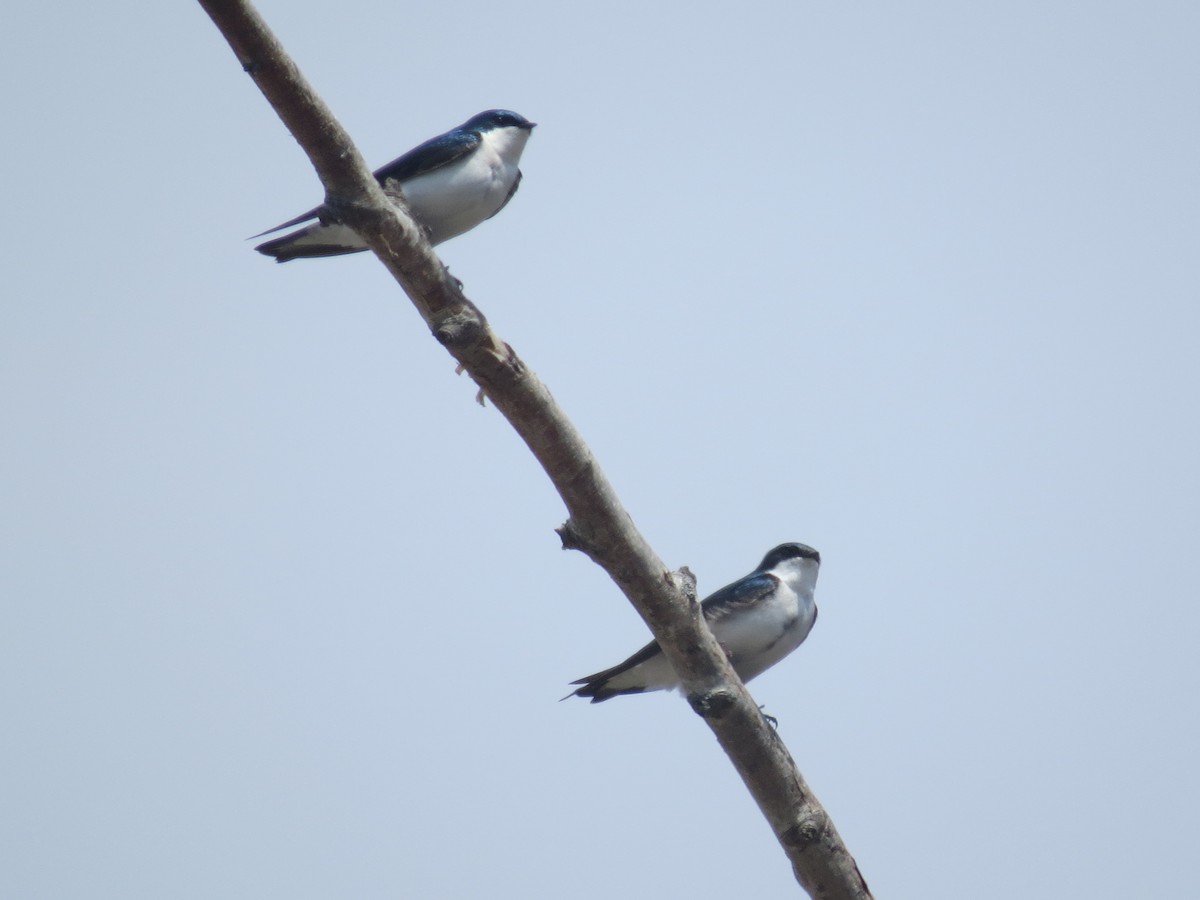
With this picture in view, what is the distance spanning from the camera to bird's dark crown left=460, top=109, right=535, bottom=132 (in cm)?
691

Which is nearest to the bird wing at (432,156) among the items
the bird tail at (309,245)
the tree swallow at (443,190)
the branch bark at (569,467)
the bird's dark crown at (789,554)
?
the tree swallow at (443,190)

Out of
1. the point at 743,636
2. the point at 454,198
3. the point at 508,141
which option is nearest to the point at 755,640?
the point at 743,636

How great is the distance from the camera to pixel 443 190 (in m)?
6.08

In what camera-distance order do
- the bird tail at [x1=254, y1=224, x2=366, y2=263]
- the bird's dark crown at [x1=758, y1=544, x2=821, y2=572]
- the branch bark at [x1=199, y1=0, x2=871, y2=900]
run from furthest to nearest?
the bird's dark crown at [x1=758, y1=544, x2=821, y2=572] → the bird tail at [x1=254, y1=224, x2=366, y2=263] → the branch bark at [x1=199, y1=0, x2=871, y2=900]

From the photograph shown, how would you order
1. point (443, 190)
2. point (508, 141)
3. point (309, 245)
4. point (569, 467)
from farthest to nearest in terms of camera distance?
point (508, 141), point (309, 245), point (443, 190), point (569, 467)

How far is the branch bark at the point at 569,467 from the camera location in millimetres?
3426

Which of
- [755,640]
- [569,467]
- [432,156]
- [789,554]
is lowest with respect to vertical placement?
[755,640]

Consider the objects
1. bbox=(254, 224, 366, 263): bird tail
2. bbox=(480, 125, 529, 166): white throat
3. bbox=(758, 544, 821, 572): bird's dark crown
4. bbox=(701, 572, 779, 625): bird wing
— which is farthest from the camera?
bbox=(758, 544, 821, 572): bird's dark crown

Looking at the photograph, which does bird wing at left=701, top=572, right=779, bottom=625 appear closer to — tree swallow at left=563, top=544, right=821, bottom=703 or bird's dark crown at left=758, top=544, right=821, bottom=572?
tree swallow at left=563, top=544, right=821, bottom=703

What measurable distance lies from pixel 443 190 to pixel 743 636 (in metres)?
3.09

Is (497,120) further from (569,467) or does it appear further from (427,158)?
(569,467)

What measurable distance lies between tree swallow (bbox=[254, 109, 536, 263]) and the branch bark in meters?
2.36

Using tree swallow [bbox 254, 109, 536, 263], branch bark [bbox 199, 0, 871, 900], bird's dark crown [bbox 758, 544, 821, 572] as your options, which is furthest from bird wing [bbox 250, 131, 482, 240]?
bird's dark crown [bbox 758, 544, 821, 572]

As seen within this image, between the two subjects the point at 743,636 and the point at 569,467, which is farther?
the point at 743,636
